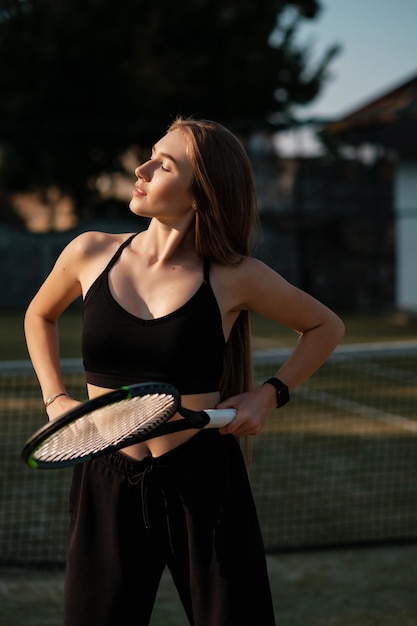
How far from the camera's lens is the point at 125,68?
81.9 ft

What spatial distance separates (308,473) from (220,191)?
4501 millimetres

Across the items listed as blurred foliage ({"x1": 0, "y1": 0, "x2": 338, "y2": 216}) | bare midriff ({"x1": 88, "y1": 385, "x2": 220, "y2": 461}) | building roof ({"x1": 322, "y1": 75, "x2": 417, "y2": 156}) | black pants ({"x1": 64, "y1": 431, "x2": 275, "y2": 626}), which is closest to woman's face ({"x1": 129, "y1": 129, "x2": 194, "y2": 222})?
bare midriff ({"x1": 88, "y1": 385, "x2": 220, "y2": 461})

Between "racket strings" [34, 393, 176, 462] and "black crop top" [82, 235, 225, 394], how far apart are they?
0.14 metres

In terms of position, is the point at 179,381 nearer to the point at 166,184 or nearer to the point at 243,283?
the point at 243,283

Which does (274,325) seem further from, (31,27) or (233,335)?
(233,335)

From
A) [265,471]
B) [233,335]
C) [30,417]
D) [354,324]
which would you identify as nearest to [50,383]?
[233,335]

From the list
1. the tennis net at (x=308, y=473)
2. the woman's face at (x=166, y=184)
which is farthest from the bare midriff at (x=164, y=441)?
the tennis net at (x=308, y=473)

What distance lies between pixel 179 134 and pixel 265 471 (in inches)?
178

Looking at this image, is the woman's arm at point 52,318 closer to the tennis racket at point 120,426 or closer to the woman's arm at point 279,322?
the tennis racket at point 120,426

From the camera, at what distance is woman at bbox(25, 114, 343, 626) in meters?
2.50

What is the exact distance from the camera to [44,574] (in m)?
4.59

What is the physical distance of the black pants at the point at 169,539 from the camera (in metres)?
2.52

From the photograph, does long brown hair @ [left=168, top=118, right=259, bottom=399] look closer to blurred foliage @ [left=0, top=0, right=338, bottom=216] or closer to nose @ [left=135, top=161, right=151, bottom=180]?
nose @ [left=135, top=161, right=151, bottom=180]

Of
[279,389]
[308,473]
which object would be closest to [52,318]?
[279,389]
